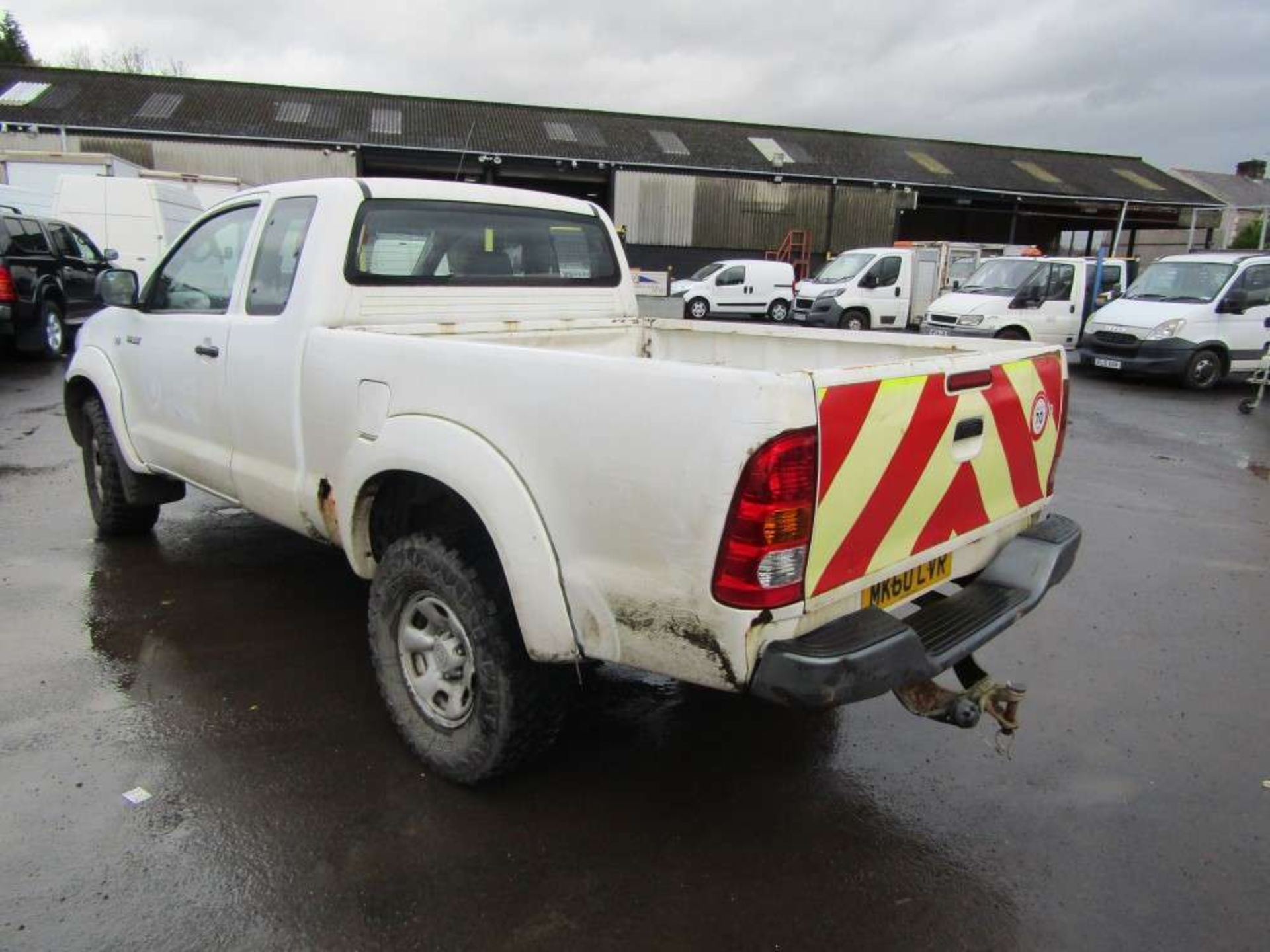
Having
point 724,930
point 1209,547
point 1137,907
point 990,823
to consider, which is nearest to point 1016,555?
point 990,823

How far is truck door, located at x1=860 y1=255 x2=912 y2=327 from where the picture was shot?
20750 millimetres

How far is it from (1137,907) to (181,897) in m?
2.63

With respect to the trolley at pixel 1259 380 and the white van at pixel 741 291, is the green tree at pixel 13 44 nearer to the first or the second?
the white van at pixel 741 291

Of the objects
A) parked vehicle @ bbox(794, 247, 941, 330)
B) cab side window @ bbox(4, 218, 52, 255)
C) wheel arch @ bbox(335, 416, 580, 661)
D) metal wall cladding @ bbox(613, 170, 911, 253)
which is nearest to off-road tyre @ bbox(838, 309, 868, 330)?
parked vehicle @ bbox(794, 247, 941, 330)

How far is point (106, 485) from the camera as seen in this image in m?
5.03

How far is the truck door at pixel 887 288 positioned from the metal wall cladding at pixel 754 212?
1248cm

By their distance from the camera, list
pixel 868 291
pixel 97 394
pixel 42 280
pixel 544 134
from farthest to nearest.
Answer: pixel 544 134, pixel 868 291, pixel 42 280, pixel 97 394

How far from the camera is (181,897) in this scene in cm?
243

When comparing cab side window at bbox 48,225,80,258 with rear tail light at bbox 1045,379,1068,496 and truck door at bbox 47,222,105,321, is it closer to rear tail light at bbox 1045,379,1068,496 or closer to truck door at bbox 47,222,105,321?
truck door at bbox 47,222,105,321

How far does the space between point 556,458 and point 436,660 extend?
3.19ft

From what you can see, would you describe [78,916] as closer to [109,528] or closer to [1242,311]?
[109,528]

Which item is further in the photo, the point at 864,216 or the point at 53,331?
the point at 864,216

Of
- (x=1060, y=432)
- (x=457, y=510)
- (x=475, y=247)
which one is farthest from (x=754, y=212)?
(x=457, y=510)

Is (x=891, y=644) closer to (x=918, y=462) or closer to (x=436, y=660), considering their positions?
(x=918, y=462)
